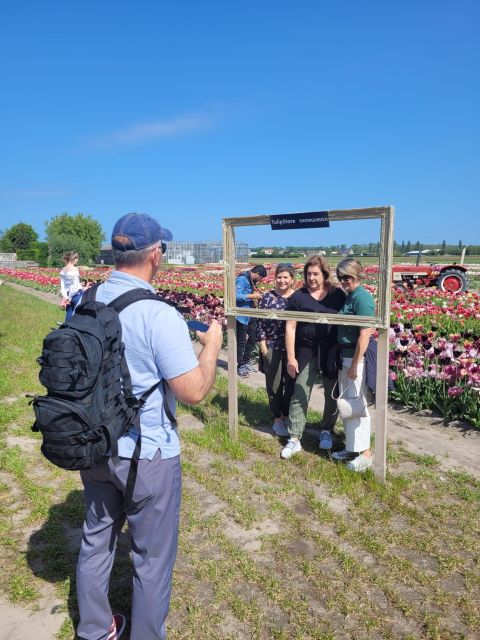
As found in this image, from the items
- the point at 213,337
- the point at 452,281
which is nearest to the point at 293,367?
the point at 213,337

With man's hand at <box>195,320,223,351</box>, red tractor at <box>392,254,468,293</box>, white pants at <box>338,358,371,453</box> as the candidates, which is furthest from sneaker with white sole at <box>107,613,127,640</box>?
red tractor at <box>392,254,468,293</box>

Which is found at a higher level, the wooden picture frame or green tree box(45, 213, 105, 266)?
green tree box(45, 213, 105, 266)

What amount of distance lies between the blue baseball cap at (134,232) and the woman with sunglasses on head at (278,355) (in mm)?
3101

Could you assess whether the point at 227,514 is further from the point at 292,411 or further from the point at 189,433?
the point at 189,433

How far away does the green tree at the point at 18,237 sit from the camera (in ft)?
264

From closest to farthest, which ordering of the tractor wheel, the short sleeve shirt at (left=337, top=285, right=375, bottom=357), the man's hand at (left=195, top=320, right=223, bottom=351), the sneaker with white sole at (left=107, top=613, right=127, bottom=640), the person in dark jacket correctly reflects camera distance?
the man's hand at (left=195, top=320, right=223, bottom=351) → the sneaker with white sole at (left=107, top=613, right=127, bottom=640) → the short sleeve shirt at (left=337, top=285, right=375, bottom=357) → the person in dark jacket → the tractor wheel

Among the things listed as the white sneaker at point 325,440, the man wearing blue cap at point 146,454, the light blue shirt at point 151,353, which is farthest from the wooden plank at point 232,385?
the light blue shirt at point 151,353

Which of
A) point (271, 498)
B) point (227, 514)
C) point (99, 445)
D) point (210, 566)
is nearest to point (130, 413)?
point (99, 445)

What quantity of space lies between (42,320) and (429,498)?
486 inches

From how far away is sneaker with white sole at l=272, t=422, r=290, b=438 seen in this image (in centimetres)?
512

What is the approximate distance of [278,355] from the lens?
200 inches

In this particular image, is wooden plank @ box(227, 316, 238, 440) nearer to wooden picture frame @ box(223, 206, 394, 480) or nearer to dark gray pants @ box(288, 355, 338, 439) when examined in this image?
wooden picture frame @ box(223, 206, 394, 480)

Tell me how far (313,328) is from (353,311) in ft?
2.03

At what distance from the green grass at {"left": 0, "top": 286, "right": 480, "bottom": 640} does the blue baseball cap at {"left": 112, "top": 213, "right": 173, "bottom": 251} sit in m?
1.94
